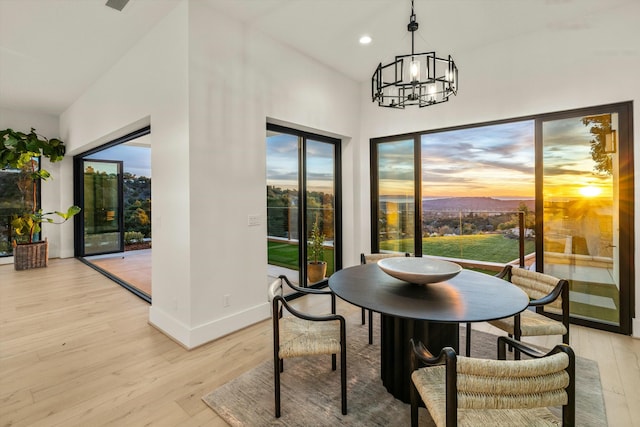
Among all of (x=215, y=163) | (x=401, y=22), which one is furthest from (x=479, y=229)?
(x=215, y=163)

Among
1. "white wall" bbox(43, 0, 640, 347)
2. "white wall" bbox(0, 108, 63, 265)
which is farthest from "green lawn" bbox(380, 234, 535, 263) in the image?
"white wall" bbox(0, 108, 63, 265)

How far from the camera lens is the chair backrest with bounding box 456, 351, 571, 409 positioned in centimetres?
111

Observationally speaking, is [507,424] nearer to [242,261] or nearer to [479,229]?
[242,261]

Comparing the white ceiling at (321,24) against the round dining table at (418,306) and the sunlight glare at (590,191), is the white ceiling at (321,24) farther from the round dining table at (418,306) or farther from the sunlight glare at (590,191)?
the round dining table at (418,306)

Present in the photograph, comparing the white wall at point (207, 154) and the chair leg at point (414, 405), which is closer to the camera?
the chair leg at point (414, 405)

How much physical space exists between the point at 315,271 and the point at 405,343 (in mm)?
2575

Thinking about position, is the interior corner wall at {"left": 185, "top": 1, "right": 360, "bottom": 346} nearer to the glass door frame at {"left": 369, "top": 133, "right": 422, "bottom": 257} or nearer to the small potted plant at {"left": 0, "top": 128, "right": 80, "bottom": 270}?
the glass door frame at {"left": 369, "top": 133, "right": 422, "bottom": 257}

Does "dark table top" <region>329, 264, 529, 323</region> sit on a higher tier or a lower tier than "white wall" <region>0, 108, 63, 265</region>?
lower

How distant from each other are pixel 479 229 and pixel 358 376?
16.1 feet

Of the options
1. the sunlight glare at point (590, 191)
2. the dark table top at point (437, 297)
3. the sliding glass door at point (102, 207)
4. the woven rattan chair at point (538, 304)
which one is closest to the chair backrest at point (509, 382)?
the dark table top at point (437, 297)

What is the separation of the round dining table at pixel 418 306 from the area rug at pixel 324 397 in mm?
168

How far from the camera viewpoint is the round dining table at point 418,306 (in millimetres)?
1673

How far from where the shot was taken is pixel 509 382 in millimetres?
1113

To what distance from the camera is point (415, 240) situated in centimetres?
450
